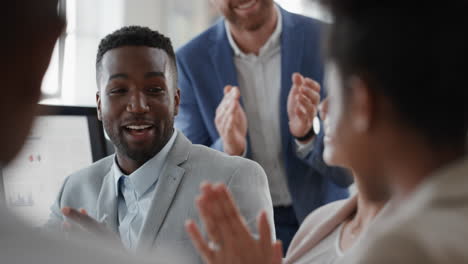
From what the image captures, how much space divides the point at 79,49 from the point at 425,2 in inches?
128

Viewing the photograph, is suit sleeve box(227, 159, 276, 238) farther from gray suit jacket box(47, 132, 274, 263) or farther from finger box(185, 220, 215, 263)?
finger box(185, 220, 215, 263)

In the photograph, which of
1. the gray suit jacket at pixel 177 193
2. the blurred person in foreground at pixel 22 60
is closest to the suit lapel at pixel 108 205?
the gray suit jacket at pixel 177 193

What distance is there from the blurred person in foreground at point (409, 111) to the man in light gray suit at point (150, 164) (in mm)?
755

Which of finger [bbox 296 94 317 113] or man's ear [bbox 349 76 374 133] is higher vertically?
man's ear [bbox 349 76 374 133]

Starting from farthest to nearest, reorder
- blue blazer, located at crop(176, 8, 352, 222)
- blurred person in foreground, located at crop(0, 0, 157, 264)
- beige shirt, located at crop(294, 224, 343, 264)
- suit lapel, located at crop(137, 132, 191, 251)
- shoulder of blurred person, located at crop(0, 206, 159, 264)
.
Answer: blue blazer, located at crop(176, 8, 352, 222), suit lapel, located at crop(137, 132, 191, 251), beige shirt, located at crop(294, 224, 343, 264), blurred person in foreground, located at crop(0, 0, 157, 264), shoulder of blurred person, located at crop(0, 206, 159, 264)

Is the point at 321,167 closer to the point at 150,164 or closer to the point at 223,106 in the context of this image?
the point at 223,106

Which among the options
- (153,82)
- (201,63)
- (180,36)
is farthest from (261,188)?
(180,36)

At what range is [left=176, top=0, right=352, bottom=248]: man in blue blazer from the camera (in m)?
1.85

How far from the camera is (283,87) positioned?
194cm

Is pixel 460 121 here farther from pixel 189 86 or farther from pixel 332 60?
pixel 189 86

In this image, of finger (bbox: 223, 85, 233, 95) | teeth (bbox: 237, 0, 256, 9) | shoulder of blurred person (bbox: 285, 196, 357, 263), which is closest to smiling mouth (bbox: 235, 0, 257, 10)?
teeth (bbox: 237, 0, 256, 9)

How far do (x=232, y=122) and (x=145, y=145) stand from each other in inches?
15.5

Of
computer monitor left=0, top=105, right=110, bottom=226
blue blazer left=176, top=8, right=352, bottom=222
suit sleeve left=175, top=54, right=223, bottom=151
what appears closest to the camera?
computer monitor left=0, top=105, right=110, bottom=226

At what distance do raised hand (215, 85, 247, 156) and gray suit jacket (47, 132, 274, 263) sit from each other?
24cm
